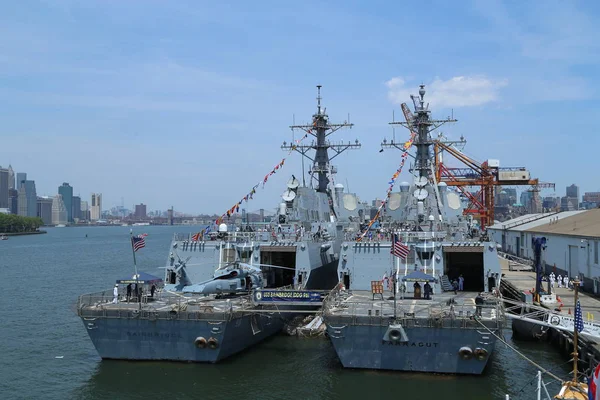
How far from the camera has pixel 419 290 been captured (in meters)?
22.9

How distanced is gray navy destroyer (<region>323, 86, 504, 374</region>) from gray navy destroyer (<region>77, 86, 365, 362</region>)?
2.36 m

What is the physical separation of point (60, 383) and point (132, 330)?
2.99 metres

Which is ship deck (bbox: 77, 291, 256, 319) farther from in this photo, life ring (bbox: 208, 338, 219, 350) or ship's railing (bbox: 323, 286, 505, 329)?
ship's railing (bbox: 323, 286, 505, 329)

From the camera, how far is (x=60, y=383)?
20.5 m

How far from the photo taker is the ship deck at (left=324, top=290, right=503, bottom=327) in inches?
728

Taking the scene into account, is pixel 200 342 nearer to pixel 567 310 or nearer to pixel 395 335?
pixel 395 335

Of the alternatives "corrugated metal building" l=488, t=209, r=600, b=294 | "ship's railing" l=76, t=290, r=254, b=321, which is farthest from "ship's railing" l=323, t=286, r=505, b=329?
"corrugated metal building" l=488, t=209, r=600, b=294

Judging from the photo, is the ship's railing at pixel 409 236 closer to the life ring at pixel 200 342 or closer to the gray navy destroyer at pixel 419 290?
the gray navy destroyer at pixel 419 290

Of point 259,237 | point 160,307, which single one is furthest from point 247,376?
point 259,237

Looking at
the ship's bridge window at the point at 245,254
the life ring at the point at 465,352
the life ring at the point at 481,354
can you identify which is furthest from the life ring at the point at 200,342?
the life ring at the point at 481,354

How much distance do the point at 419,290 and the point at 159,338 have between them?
32.5ft

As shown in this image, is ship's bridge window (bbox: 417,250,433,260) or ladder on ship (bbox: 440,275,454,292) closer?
ship's bridge window (bbox: 417,250,433,260)

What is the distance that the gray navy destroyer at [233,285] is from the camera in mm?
20625

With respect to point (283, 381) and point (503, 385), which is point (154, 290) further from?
point (503, 385)
